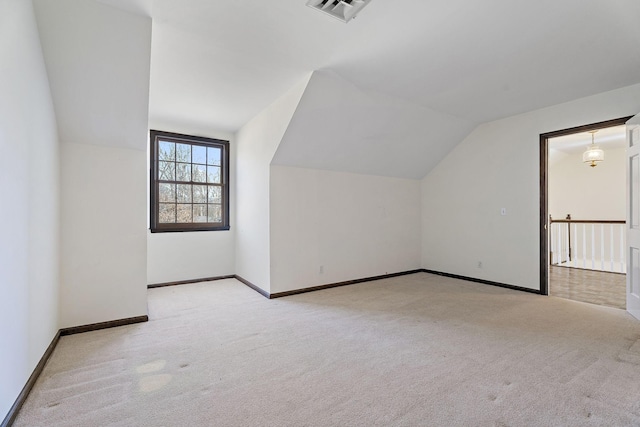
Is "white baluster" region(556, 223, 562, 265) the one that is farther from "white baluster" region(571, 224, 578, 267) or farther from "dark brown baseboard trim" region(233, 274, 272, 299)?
"dark brown baseboard trim" region(233, 274, 272, 299)

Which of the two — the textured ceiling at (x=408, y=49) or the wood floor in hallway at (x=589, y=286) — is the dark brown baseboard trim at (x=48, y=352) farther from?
the wood floor in hallway at (x=589, y=286)

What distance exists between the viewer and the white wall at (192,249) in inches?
179

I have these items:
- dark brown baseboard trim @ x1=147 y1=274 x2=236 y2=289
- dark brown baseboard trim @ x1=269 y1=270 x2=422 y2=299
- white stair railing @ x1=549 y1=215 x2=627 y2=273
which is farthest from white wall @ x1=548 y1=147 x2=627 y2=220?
dark brown baseboard trim @ x1=147 y1=274 x2=236 y2=289

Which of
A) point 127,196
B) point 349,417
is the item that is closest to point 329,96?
point 127,196

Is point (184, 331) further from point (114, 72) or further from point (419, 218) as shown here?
point (419, 218)

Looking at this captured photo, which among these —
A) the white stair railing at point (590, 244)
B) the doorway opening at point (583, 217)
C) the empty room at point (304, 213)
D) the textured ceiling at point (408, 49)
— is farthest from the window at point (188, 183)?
the white stair railing at point (590, 244)

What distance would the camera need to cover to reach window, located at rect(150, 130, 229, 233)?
4598 millimetres

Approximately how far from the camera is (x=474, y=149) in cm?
485

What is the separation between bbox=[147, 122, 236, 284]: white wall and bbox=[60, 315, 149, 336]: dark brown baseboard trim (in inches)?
61.6

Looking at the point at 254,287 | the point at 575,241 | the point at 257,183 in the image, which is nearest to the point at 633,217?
the point at 575,241

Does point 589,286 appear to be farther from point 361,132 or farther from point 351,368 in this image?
point 351,368

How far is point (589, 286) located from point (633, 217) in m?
1.70

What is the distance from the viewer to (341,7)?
6.92ft

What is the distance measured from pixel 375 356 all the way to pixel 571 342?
1695 mm
